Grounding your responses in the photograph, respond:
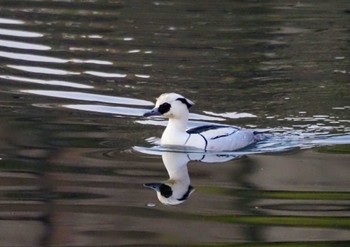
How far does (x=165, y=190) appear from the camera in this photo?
10648mm

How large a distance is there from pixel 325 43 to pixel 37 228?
10.9m

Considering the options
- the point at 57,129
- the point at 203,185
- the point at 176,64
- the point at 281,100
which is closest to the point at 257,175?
the point at 203,185

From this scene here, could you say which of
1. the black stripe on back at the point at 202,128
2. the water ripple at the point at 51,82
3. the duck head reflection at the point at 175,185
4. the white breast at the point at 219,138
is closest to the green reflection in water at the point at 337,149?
the white breast at the point at 219,138

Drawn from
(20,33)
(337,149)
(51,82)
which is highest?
(20,33)

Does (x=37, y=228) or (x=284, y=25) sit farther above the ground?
(x=284, y=25)

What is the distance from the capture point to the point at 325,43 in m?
19.3

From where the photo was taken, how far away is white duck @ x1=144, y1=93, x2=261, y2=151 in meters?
12.5

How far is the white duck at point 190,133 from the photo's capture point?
12.5m

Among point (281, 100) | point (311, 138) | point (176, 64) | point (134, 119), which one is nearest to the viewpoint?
point (311, 138)

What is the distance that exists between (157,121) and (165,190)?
3.58m

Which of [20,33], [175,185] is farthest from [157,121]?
[20,33]

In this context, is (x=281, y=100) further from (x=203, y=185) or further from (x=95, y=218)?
(x=95, y=218)

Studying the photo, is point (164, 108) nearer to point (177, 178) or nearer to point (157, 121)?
point (157, 121)

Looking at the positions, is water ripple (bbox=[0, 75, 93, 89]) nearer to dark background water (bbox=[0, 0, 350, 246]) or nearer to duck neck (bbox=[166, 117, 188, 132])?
dark background water (bbox=[0, 0, 350, 246])
